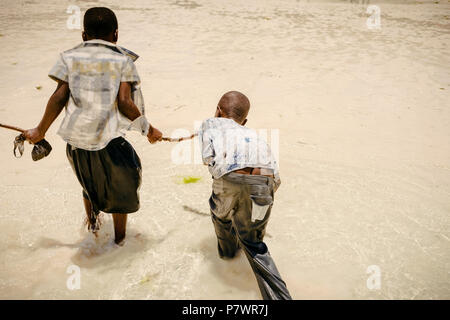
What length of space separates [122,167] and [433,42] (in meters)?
9.05

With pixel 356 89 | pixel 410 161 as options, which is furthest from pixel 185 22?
pixel 410 161

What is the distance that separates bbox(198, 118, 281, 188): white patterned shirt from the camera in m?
1.66

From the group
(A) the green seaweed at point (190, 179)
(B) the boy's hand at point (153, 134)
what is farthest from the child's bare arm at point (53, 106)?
(A) the green seaweed at point (190, 179)

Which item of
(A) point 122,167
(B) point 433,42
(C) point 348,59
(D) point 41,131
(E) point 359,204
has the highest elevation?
(B) point 433,42

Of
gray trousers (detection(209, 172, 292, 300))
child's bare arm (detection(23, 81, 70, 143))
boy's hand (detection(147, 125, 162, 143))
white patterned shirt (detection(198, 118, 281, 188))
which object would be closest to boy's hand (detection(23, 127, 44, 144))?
child's bare arm (detection(23, 81, 70, 143))

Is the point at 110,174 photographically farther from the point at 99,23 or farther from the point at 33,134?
the point at 99,23

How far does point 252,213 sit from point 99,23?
1.30 meters

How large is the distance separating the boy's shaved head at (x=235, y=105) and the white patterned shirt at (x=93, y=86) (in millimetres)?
547

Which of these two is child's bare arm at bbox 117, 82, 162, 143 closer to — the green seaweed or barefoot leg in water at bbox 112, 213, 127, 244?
barefoot leg in water at bbox 112, 213, 127, 244

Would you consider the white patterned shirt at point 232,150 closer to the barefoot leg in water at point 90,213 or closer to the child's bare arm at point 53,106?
the child's bare arm at point 53,106

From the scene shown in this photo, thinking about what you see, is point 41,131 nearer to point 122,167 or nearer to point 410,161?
point 122,167

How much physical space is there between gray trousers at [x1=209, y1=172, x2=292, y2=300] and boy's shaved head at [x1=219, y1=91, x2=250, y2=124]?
42cm

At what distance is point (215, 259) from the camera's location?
2209 mm

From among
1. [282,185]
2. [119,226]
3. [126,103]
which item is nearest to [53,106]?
[126,103]
